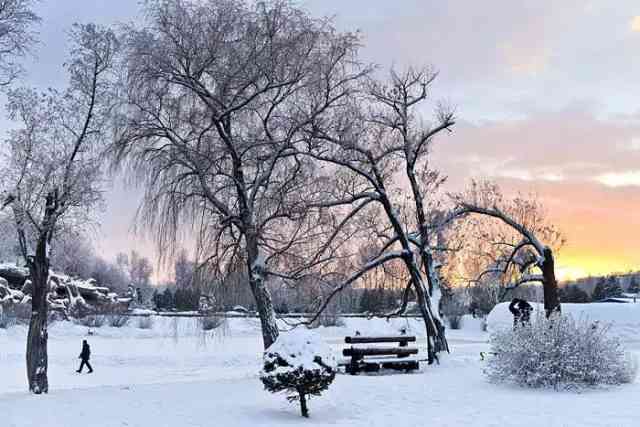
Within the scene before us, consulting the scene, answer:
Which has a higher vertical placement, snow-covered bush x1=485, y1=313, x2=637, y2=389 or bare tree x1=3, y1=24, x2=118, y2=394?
bare tree x1=3, y1=24, x2=118, y2=394

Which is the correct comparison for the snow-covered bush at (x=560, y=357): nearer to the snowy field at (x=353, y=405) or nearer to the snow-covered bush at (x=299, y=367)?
the snowy field at (x=353, y=405)

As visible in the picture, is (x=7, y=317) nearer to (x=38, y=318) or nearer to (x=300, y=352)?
(x=38, y=318)

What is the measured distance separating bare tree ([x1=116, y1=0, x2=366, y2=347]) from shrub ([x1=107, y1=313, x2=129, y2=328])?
29880 millimetres

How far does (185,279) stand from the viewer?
16531 millimetres

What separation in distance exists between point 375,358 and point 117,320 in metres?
30.2

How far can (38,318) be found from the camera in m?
16.1

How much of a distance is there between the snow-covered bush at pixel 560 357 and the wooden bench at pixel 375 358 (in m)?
4.00

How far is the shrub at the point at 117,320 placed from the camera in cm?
4400

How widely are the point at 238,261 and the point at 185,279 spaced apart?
4.59ft

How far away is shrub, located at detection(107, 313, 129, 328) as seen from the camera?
44000mm

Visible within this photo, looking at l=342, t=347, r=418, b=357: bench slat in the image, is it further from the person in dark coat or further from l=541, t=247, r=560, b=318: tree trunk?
l=541, t=247, r=560, b=318: tree trunk

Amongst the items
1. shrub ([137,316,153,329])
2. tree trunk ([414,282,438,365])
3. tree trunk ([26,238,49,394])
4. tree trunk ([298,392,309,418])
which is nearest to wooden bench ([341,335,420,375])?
tree trunk ([414,282,438,365])

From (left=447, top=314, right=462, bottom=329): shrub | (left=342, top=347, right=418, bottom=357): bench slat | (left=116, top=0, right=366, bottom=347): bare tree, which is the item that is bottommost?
(left=447, top=314, right=462, bottom=329): shrub

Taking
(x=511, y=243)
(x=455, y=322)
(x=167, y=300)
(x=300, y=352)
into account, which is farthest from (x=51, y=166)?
(x=167, y=300)
